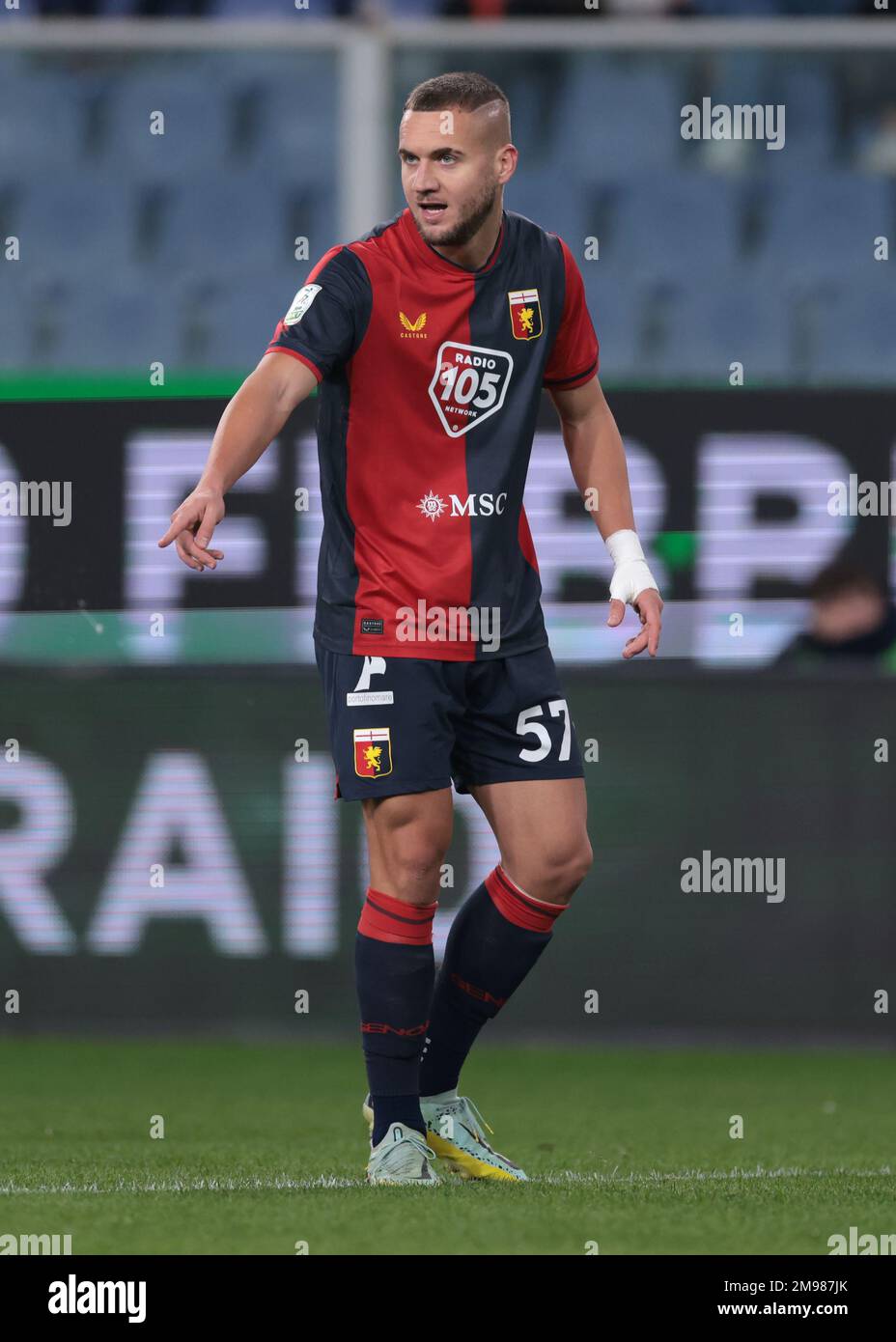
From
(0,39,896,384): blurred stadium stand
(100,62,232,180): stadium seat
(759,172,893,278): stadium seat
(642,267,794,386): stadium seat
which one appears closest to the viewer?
(642,267,794,386): stadium seat

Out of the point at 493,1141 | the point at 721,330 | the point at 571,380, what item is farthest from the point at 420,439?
the point at 721,330

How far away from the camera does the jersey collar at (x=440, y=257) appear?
374 cm

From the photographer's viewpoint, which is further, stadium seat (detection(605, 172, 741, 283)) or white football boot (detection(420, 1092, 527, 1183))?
stadium seat (detection(605, 172, 741, 283))

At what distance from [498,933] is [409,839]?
307 mm

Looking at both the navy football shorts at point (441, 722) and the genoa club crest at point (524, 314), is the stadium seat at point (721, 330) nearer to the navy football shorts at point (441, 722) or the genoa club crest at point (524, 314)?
the genoa club crest at point (524, 314)

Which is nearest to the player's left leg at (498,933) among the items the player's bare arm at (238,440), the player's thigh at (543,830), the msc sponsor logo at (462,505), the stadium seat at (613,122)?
the player's thigh at (543,830)

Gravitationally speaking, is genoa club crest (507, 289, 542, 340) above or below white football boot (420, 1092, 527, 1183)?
above

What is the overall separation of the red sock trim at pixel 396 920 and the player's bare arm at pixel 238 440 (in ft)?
2.16

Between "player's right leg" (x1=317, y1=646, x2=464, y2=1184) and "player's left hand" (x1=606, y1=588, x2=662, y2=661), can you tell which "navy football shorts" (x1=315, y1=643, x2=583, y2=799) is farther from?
"player's left hand" (x1=606, y1=588, x2=662, y2=661)

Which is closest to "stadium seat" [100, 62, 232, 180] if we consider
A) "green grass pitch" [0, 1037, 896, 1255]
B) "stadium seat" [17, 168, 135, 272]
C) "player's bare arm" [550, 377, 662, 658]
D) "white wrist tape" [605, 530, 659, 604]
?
"stadium seat" [17, 168, 135, 272]

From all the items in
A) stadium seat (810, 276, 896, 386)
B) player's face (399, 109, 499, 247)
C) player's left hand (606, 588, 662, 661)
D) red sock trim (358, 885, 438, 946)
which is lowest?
A: red sock trim (358, 885, 438, 946)

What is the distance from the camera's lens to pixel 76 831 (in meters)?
6.33

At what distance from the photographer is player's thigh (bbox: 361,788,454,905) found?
3.63 meters

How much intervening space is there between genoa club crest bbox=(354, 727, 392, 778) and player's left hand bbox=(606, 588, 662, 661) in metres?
0.43
